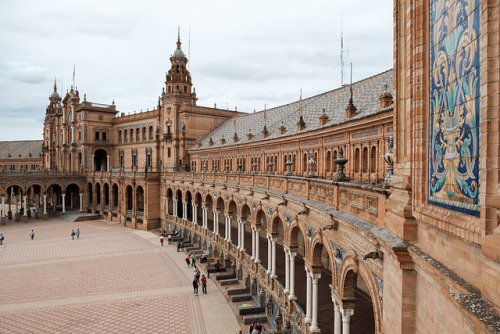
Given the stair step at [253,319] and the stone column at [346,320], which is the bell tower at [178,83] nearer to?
the stair step at [253,319]

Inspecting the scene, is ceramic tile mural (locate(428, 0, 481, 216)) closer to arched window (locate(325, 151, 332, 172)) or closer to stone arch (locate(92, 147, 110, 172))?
arched window (locate(325, 151, 332, 172))

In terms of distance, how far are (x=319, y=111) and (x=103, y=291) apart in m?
22.3

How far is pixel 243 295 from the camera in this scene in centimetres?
2509

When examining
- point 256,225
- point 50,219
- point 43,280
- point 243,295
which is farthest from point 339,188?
point 50,219

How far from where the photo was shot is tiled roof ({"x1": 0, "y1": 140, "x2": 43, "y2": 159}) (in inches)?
4199

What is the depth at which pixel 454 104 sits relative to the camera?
5496mm

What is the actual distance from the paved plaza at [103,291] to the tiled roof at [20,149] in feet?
235

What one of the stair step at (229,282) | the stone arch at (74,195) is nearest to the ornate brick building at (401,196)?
the stair step at (229,282)

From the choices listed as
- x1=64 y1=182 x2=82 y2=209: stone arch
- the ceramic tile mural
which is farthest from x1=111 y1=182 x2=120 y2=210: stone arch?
the ceramic tile mural

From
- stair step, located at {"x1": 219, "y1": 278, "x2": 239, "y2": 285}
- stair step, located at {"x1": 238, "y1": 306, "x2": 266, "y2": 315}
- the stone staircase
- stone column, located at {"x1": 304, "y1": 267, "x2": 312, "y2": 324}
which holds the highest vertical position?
stone column, located at {"x1": 304, "y1": 267, "x2": 312, "y2": 324}

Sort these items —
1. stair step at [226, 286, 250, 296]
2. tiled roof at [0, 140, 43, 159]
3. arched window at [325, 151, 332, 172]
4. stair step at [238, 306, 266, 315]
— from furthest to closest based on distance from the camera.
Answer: tiled roof at [0, 140, 43, 159], stair step at [226, 286, 250, 296], arched window at [325, 151, 332, 172], stair step at [238, 306, 266, 315]

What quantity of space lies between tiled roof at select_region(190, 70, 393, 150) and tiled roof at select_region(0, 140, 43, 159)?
248 feet

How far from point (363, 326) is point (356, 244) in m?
8.41

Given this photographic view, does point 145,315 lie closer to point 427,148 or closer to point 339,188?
point 339,188
